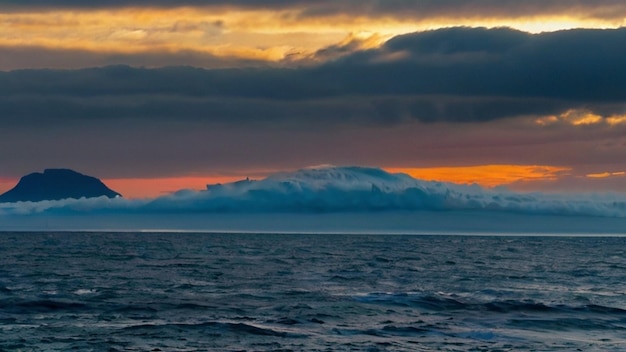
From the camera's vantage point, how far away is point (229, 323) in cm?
5434

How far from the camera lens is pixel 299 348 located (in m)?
46.2

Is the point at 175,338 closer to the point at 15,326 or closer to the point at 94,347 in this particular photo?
the point at 94,347

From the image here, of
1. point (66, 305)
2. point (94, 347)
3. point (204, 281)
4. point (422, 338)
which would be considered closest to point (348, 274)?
point (204, 281)

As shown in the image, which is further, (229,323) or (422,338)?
(229,323)

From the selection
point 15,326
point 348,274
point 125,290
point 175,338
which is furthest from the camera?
point 348,274

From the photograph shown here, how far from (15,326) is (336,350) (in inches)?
756

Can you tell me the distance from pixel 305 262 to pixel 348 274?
90.0ft

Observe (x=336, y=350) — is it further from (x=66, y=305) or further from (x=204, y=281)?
(x=204, y=281)

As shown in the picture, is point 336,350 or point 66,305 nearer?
point 336,350

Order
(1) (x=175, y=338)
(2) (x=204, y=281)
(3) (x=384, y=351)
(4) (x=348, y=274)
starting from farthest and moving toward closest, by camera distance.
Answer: (4) (x=348, y=274), (2) (x=204, y=281), (1) (x=175, y=338), (3) (x=384, y=351)

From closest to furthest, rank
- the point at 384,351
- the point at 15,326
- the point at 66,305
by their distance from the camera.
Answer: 1. the point at 384,351
2. the point at 15,326
3. the point at 66,305

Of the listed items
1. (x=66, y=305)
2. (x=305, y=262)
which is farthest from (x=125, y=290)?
(x=305, y=262)

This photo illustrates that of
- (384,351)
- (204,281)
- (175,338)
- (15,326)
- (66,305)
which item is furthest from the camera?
(204,281)

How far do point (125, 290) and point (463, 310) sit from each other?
27537mm
